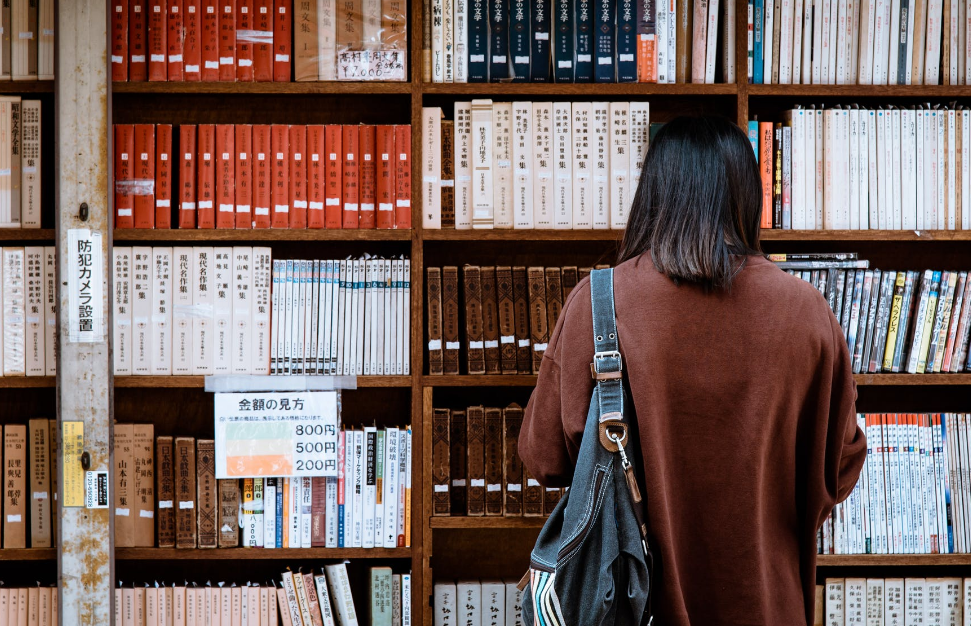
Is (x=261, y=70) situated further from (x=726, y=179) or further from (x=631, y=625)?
(x=631, y=625)

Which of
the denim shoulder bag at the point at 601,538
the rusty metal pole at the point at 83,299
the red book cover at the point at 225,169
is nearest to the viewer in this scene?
the denim shoulder bag at the point at 601,538

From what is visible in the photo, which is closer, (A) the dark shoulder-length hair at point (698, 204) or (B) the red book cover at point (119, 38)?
(A) the dark shoulder-length hair at point (698, 204)

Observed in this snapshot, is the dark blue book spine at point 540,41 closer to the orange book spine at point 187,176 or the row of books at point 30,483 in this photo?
the orange book spine at point 187,176

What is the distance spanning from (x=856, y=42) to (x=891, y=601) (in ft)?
4.84

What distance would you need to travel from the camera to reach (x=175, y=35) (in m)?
1.95

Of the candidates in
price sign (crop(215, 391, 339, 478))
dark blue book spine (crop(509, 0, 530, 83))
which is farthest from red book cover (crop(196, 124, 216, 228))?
dark blue book spine (crop(509, 0, 530, 83))

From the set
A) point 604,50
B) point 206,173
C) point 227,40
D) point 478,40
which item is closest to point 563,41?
point 604,50

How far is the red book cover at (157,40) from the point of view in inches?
76.7

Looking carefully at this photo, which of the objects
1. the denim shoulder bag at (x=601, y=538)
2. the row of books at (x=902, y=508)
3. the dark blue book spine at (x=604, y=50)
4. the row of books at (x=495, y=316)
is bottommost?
the row of books at (x=902, y=508)

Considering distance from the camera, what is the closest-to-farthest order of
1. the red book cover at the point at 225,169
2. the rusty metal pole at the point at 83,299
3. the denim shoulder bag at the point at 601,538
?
the denim shoulder bag at the point at 601,538, the rusty metal pole at the point at 83,299, the red book cover at the point at 225,169

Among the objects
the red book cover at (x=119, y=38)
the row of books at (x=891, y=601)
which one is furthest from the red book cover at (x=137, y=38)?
the row of books at (x=891, y=601)

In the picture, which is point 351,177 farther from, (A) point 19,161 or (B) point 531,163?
(A) point 19,161

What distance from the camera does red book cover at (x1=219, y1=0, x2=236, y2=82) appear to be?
1.97 metres

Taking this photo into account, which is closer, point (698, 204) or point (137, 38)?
point (698, 204)
